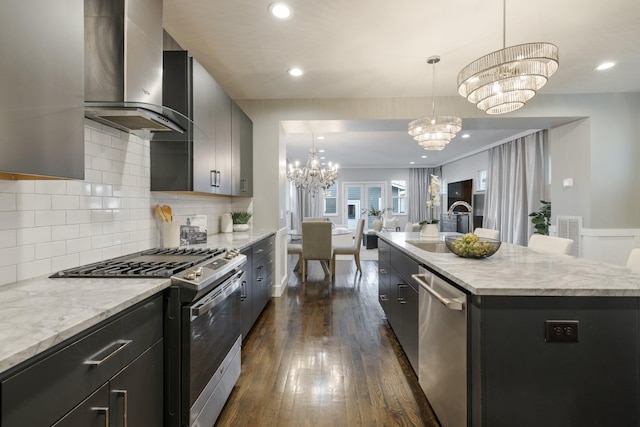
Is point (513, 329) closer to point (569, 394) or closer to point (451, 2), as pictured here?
point (569, 394)

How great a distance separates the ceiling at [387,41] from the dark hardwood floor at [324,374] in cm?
260

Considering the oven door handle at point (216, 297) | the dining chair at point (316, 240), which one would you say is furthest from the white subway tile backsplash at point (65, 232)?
the dining chair at point (316, 240)

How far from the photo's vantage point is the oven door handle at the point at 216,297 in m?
1.37

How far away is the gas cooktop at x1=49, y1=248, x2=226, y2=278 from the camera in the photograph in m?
1.35

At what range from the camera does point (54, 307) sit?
0.95 metres

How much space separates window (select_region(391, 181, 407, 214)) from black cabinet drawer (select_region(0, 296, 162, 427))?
10028 mm

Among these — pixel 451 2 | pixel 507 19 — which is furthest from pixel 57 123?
pixel 507 19

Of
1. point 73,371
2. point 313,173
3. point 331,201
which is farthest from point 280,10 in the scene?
point 331,201

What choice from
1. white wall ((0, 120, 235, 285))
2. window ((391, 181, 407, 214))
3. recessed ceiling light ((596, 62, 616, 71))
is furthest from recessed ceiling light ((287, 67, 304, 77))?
window ((391, 181, 407, 214))

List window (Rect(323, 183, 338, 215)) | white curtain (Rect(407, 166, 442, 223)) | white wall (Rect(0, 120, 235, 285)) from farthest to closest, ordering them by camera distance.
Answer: window (Rect(323, 183, 338, 215)) → white curtain (Rect(407, 166, 442, 223)) → white wall (Rect(0, 120, 235, 285))

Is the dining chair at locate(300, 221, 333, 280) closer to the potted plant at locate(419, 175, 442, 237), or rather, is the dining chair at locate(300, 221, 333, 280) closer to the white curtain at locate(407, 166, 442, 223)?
the potted plant at locate(419, 175, 442, 237)

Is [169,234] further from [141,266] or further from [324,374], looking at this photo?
[324,374]

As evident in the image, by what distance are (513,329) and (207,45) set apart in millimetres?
3107

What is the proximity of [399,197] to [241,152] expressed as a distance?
26.3 feet
